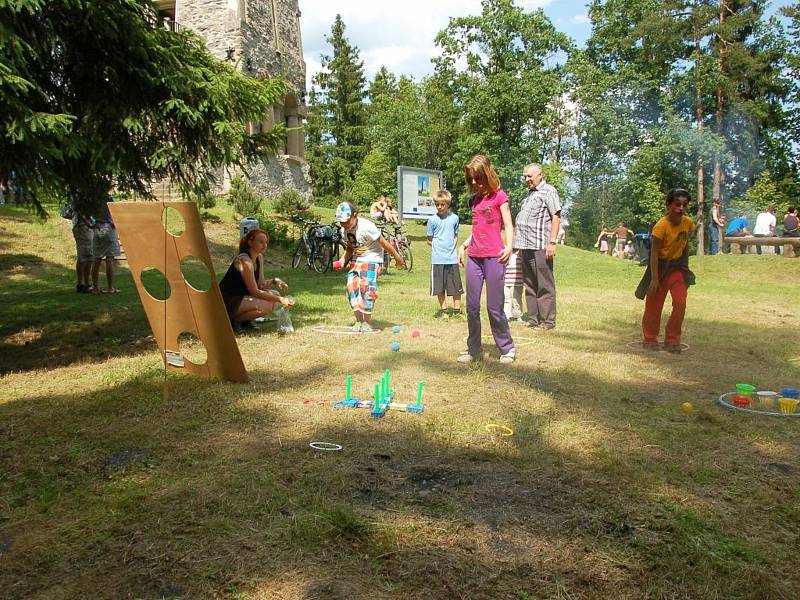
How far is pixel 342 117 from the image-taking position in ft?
179

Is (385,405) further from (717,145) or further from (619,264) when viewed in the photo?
(717,145)

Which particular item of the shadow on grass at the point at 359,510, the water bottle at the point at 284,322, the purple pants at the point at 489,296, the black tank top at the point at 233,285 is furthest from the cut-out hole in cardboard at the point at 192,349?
the purple pants at the point at 489,296

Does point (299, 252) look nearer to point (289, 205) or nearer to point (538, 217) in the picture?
point (289, 205)

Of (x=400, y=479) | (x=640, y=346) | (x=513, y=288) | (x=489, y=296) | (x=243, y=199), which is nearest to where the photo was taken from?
(x=400, y=479)

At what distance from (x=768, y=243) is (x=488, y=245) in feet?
51.9

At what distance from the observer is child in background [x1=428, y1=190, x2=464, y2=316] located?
27.7ft

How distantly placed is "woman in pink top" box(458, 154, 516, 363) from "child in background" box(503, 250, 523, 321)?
7.99ft

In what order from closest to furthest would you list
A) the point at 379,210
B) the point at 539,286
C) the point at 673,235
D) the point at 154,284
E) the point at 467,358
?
the point at 467,358 → the point at 673,235 → the point at 539,286 → the point at 154,284 → the point at 379,210

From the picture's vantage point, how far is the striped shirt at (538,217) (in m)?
7.64

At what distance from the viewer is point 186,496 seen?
3.03m

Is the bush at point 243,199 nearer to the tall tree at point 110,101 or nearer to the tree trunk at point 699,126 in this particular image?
the tall tree at point 110,101

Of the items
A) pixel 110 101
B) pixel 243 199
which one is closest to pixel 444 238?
pixel 110 101

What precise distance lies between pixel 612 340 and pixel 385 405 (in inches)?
155

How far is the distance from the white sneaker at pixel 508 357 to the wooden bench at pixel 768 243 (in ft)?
49.1
